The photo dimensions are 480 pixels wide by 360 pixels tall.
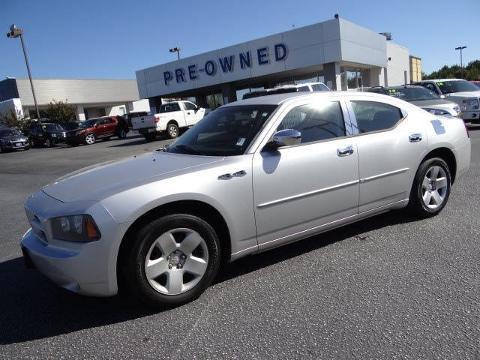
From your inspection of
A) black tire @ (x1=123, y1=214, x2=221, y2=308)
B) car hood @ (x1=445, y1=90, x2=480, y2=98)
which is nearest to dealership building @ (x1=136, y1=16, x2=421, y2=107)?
car hood @ (x1=445, y1=90, x2=480, y2=98)

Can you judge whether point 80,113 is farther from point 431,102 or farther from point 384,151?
point 384,151

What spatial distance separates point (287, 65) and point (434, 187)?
2595cm

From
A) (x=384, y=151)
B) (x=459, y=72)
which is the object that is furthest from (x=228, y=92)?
(x=459, y=72)

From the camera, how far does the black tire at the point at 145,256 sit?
3088 mm

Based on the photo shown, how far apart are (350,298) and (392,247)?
1177 millimetres

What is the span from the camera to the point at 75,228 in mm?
3025

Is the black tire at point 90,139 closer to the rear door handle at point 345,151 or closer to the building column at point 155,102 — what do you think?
the building column at point 155,102

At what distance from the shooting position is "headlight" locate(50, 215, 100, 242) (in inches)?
117

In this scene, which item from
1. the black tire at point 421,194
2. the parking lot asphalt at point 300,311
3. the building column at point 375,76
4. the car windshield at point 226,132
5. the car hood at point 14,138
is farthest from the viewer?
the building column at point 375,76

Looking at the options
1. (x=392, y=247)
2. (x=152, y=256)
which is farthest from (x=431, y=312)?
(x=152, y=256)

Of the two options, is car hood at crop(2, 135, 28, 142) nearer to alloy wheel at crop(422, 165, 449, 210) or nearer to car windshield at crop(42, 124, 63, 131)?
car windshield at crop(42, 124, 63, 131)

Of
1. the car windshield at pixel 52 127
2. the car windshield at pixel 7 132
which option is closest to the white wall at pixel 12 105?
the car windshield at pixel 7 132

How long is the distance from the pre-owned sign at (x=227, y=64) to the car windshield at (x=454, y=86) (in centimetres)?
1572

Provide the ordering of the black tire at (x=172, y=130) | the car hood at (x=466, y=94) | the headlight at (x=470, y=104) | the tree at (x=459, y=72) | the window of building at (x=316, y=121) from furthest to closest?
the tree at (x=459, y=72), the black tire at (x=172, y=130), the car hood at (x=466, y=94), the headlight at (x=470, y=104), the window of building at (x=316, y=121)
